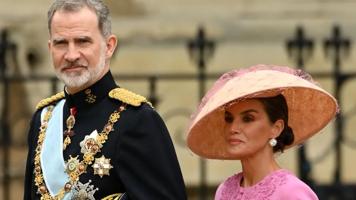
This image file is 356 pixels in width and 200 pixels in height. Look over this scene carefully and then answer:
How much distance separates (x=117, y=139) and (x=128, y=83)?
5.31m

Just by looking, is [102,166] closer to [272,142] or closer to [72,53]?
[72,53]

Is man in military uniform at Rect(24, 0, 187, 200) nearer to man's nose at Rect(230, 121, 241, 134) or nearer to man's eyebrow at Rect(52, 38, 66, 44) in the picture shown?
man's eyebrow at Rect(52, 38, 66, 44)

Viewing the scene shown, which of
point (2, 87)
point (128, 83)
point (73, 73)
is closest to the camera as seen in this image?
point (73, 73)

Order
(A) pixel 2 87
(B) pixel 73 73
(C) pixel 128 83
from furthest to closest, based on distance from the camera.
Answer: (C) pixel 128 83 < (A) pixel 2 87 < (B) pixel 73 73

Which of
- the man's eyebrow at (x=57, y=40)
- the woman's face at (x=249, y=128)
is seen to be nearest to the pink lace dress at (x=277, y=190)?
the woman's face at (x=249, y=128)

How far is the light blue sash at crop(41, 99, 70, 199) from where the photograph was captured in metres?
4.70

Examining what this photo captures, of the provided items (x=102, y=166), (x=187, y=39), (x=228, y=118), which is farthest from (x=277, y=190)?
(x=187, y=39)

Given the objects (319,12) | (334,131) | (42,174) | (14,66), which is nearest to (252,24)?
(319,12)

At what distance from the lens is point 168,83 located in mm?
9820

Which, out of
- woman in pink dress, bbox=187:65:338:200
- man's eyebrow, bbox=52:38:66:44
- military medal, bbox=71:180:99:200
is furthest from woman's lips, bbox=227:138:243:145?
man's eyebrow, bbox=52:38:66:44

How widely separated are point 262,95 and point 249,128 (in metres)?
0.12

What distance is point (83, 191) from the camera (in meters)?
4.62

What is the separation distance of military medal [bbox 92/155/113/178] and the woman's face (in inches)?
16.7

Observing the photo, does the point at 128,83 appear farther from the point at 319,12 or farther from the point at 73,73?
the point at 73,73
